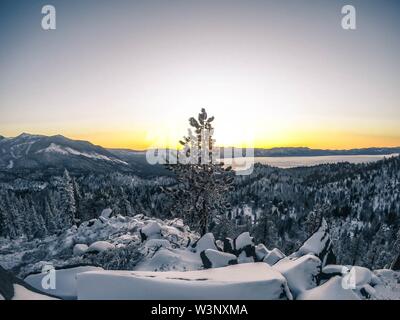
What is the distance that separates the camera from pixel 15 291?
18.3 feet

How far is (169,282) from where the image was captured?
18.2ft

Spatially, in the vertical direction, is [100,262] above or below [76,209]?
above

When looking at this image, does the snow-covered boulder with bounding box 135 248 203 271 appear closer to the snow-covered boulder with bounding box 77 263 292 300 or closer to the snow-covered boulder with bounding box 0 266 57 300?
the snow-covered boulder with bounding box 77 263 292 300

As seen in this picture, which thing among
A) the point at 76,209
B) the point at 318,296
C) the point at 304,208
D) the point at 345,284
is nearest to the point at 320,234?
the point at 345,284

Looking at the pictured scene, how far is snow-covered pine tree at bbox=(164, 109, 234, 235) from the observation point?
1859 cm

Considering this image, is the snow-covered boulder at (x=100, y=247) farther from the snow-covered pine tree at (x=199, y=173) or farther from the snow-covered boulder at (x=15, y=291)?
the snow-covered boulder at (x=15, y=291)

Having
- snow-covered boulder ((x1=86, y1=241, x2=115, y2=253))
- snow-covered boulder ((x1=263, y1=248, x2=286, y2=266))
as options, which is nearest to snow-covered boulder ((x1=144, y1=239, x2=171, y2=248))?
snow-covered boulder ((x1=86, y1=241, x2=115, y2=253))

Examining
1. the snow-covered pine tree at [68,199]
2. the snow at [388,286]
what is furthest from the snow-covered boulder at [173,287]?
the snow-covered pine tree at [68,199]

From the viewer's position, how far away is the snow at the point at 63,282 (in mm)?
6657

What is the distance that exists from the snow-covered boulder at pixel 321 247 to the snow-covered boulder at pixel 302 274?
6.62ft

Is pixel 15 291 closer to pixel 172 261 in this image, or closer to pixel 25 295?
pixel 25 295
